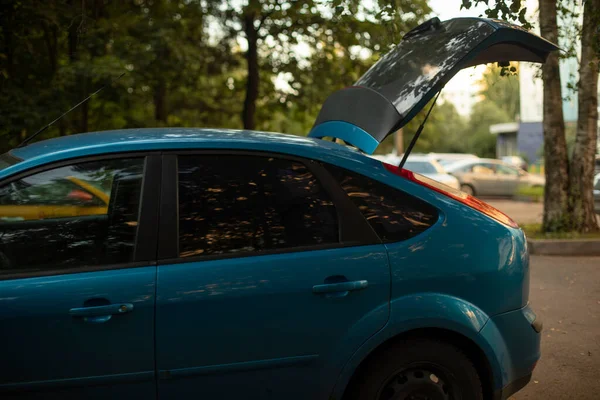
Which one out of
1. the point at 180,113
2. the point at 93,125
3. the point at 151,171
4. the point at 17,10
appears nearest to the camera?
the point at 151,171

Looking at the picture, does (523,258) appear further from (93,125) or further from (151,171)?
(93,125)

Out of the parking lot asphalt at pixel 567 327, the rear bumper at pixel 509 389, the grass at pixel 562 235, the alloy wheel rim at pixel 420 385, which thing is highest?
the alloy wheel rim at pixel 420 385

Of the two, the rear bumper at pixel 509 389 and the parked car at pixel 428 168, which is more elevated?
the parked car at pixel 428 168

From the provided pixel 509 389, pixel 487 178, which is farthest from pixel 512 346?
pixel 487 178

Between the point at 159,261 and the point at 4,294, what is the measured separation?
61 centimetres

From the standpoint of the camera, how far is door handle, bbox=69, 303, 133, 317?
2.71 metres

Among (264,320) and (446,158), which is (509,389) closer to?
(264,320)

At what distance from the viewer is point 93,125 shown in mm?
17266

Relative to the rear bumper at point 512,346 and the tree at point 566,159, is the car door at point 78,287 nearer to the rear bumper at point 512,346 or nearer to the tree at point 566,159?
the rear bumper at point 512,346

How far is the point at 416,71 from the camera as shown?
147 inches

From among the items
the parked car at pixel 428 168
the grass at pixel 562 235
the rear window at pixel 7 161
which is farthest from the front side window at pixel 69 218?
the parked car at pixel 428 168

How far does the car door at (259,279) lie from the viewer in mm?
2830

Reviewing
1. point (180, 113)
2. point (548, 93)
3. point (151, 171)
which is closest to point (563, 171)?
point (548, 93)

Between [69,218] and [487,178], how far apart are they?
22.4m
